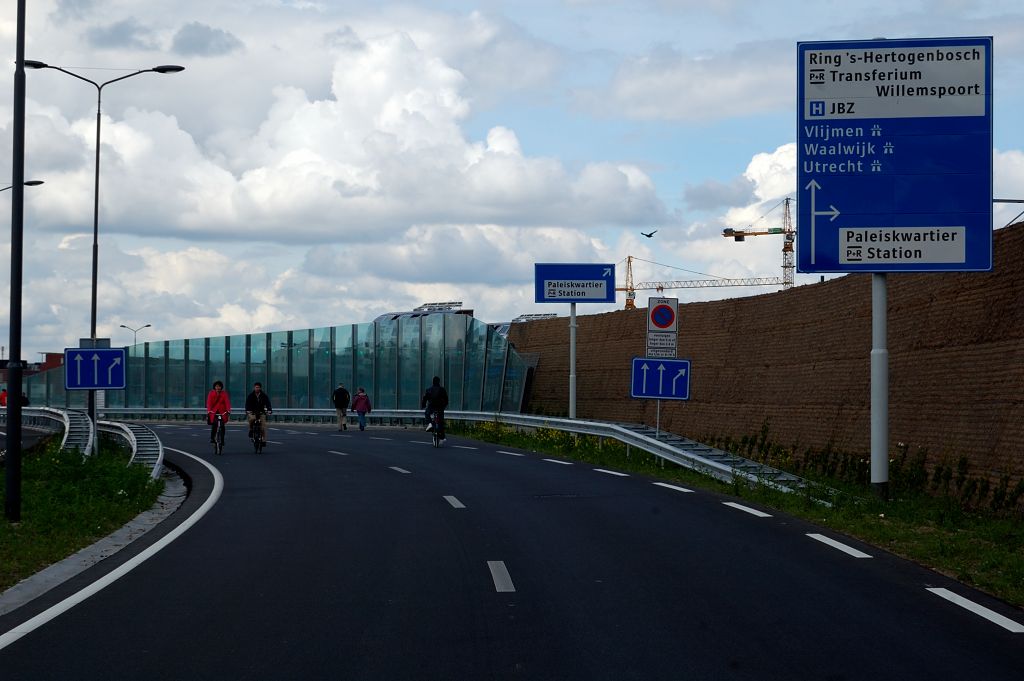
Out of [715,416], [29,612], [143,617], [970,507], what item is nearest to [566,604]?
[143,617]

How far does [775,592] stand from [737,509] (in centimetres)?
695

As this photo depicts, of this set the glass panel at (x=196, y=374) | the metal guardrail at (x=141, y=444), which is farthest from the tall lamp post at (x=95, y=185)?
the glass panel at (x=196, y=374)

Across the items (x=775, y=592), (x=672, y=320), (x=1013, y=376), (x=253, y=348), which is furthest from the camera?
(x=253, y=348)

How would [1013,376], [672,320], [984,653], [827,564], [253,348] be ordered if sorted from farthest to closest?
[253,348] → [672,320] → [1013,376] → [827,564] → [984,653]

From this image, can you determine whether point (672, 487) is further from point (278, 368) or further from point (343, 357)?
point (278, 368)

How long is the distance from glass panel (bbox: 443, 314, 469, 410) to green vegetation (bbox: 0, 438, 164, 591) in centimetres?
2860

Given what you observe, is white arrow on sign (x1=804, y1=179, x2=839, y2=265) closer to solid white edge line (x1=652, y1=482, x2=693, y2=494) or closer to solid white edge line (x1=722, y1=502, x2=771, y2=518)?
solid white edge line (x1=722, y1=502, x2=771, y2=518)

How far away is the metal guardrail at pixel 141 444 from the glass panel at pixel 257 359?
32071 millimetres

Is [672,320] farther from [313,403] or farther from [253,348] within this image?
[253,348]

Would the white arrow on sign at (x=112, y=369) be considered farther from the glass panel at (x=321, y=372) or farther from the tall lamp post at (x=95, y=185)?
the glass panel at (x=321, y=372)

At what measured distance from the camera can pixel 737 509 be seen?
57.2ft

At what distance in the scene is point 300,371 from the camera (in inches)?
2459

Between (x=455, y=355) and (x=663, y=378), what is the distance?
93.2ft

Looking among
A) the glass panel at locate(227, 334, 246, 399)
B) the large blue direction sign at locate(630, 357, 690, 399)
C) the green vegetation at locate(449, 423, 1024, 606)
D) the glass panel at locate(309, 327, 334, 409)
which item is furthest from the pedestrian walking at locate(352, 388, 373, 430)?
the large blue direction sign at locate(630, 357, 690, 399)
